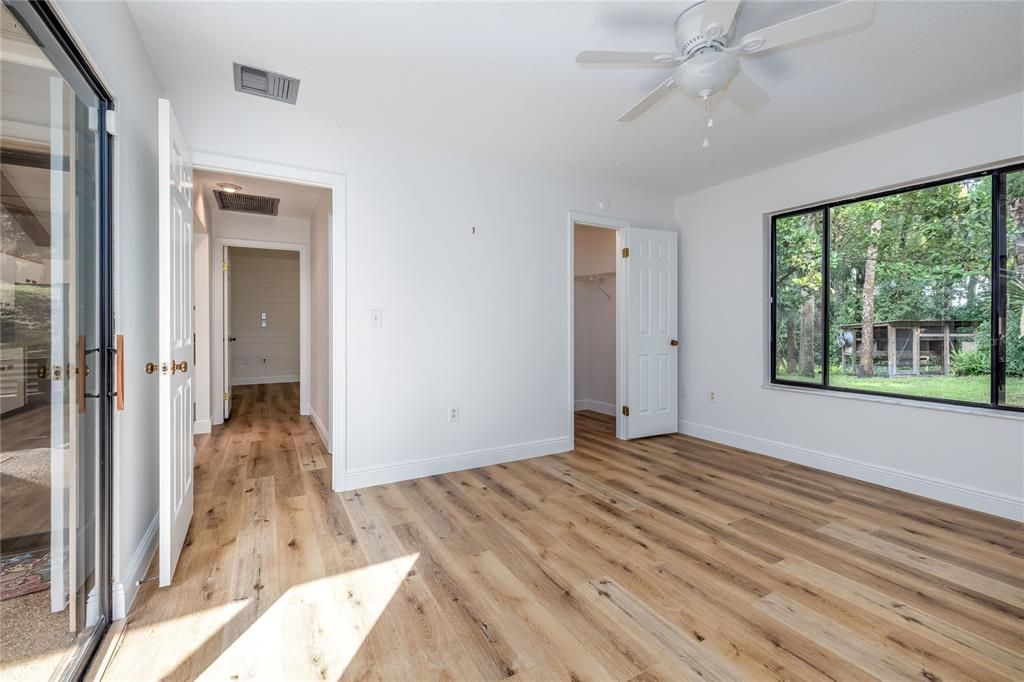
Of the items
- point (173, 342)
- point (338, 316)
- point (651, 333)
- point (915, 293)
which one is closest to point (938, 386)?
point (915, 293)

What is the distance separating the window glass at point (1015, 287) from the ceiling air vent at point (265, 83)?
4324 mm

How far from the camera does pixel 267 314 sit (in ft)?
27.4

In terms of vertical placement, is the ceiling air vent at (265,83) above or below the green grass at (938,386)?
above

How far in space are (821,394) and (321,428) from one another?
4589mm

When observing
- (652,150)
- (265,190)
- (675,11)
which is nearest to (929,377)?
(652,150)

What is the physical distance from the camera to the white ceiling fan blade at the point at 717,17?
5.44ft

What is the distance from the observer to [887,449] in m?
3.24

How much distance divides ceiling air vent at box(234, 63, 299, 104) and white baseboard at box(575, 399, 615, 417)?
4.60 m

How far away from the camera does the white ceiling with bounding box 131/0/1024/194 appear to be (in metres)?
1.98

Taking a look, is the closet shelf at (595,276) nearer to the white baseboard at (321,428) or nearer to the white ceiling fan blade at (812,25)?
the white baseboard at (321,428)

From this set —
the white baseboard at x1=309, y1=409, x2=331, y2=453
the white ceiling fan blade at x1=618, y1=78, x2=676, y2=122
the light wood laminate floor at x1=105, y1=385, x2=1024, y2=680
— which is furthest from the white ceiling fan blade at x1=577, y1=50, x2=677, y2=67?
the white baseboard at x1=309, y1=409, x2=331, y2=453

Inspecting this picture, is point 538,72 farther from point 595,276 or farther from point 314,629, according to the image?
point 595,276

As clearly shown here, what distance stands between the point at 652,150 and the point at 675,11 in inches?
63.3

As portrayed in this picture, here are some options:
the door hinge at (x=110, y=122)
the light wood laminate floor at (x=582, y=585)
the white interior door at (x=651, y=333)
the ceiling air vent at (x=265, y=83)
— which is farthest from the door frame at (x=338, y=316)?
the white interior door at (x=651, y=333)
